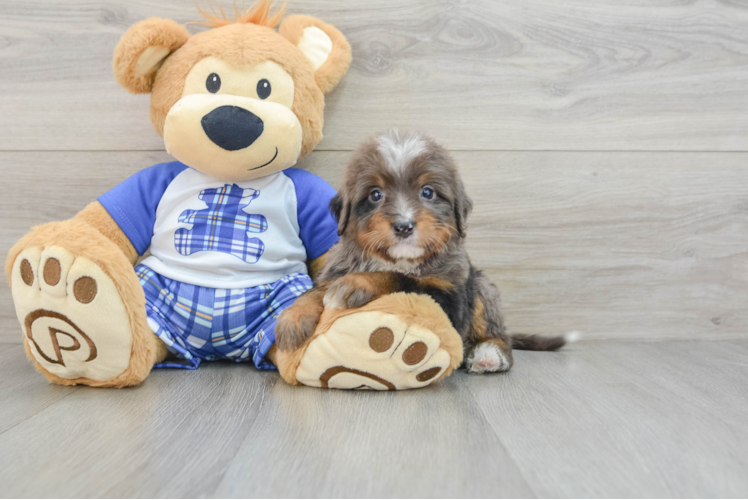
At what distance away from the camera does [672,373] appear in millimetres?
1770

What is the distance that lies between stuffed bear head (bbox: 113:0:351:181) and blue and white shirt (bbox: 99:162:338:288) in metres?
0.10

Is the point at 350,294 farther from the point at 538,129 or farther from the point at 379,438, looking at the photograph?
the point at 538,129

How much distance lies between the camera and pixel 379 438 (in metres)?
1.18

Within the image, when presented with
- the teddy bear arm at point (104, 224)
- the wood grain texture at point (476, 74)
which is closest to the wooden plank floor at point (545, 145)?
the wood grain texture at point (476, 74)

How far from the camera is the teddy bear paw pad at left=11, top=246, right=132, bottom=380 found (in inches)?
56.2

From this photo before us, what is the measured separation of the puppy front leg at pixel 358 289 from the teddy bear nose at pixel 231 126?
531 mm

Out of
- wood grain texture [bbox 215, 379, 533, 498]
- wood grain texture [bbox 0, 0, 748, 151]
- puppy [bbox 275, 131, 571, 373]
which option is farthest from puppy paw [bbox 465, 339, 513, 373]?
wood grain texture [bbox 0, 0, 748, 151]

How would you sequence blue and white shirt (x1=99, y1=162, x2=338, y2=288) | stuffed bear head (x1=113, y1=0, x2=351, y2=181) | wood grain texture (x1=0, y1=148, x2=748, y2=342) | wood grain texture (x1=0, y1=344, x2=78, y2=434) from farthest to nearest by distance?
wood grain texture (x1=0, y1=148, x2=748, y2=342) → blue and white shirt (x1=99, y1=162, x2=338, y2=288) → stuffed bear head (x1=113, y1=0, x2=351, y2=181) → wood grain texture (x1=0, y1=344, x2=78, y2=434)

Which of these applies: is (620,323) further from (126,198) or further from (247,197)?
(126,198)

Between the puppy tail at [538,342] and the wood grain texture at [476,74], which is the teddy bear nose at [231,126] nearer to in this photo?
the wood grain texture at [476,74]

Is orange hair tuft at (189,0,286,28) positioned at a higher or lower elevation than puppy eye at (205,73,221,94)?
higher

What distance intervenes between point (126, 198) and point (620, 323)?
76.3 inches

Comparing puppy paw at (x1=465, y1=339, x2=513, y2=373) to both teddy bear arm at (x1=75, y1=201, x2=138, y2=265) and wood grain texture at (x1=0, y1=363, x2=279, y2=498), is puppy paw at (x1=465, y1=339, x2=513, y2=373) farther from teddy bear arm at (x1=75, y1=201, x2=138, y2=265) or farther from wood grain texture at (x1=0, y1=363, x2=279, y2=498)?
teddy bear arm at (x1=75, y1=201, x2=138, y2=265)

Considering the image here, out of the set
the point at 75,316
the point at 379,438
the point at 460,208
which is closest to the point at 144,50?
the point at 75,316
